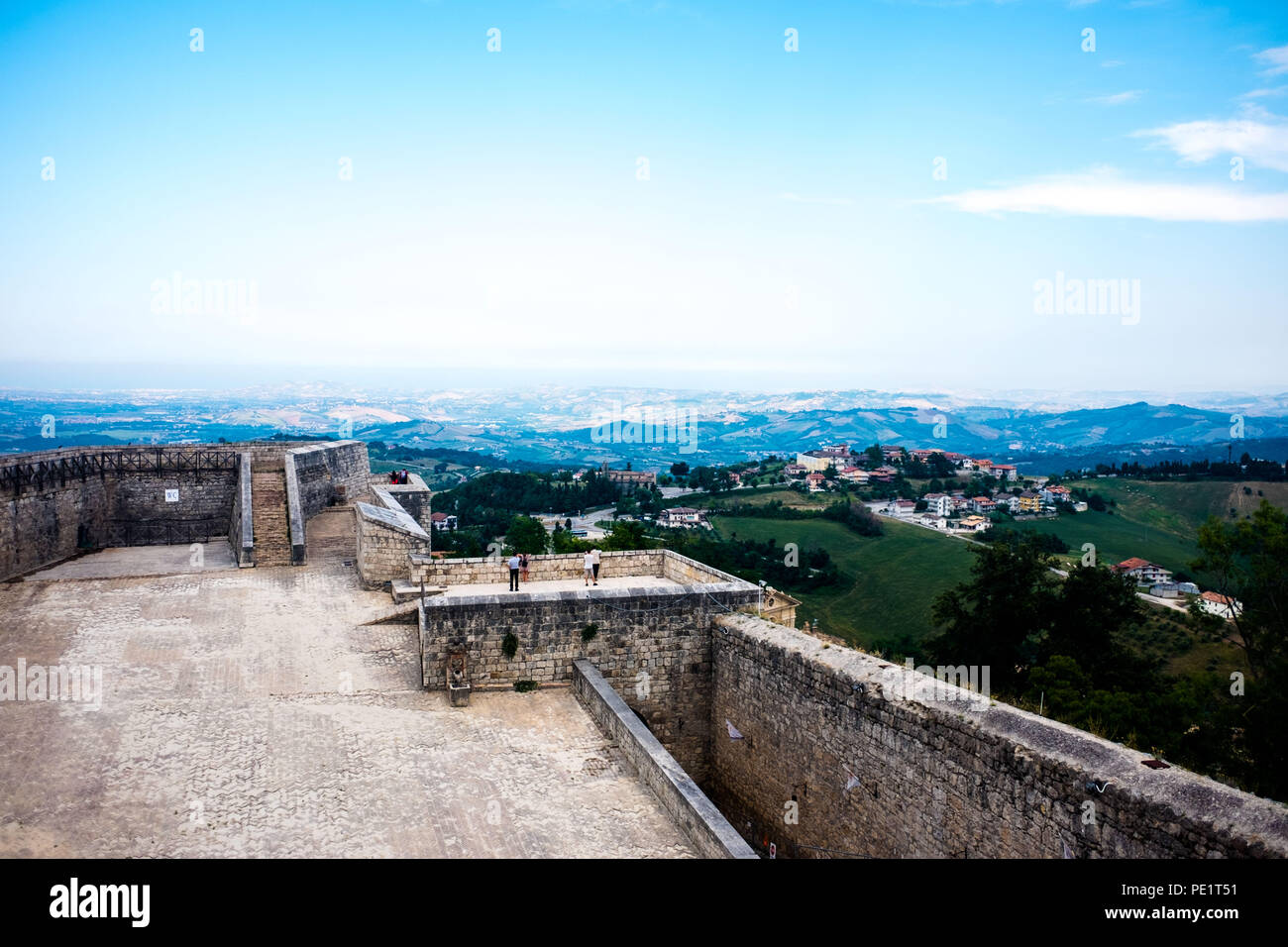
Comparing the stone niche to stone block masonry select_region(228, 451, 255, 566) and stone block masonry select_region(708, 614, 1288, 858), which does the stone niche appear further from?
stone block masonry select_region(228, 451, 255, 566)

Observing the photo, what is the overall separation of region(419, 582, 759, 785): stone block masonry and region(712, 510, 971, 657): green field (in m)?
32.8

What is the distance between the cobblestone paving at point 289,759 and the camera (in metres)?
7.33

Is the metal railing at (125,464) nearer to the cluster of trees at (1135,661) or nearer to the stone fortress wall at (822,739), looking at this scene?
the stone fortress wall at (822,739)

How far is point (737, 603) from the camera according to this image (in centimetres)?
1213

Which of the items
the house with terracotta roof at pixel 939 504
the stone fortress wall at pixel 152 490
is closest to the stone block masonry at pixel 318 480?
the stone fortress wall at pixel 152 490

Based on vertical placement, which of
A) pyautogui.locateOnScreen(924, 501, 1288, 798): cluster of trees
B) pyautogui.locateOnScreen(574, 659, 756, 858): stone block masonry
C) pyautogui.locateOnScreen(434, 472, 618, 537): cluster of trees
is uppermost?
pyautogui.locateOnScreen(574, 659, 756, 858): stone block masonry

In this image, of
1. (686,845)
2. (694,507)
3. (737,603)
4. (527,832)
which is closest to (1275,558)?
(737,603)

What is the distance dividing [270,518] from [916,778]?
17448 mm

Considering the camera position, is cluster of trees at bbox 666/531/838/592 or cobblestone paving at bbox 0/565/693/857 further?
cluster of trees at bbox 666/531/838/592

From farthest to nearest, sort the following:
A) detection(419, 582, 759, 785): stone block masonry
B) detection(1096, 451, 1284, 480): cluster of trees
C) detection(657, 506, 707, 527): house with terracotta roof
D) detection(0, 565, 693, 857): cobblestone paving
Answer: detection(1096, 451, 1284, 480): cluster of trees → detection(657, 506, 707, 527): house with terracotta roof → detection(419, 582, 759, 785): stone block masonry → detection(0, 565, 693, 857): cobblestone paving

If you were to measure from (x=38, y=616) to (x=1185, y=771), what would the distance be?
1659 centimetres

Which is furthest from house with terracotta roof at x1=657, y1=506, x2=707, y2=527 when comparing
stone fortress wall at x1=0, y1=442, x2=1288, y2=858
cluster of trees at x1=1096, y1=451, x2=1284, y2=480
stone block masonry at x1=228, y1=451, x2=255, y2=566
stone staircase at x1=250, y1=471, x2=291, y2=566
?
stone fortress wall at x1=0, y1=442, x2=1288, y2=858

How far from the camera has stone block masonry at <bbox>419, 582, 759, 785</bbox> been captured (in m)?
11.1

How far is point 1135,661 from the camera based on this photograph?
2433cm
